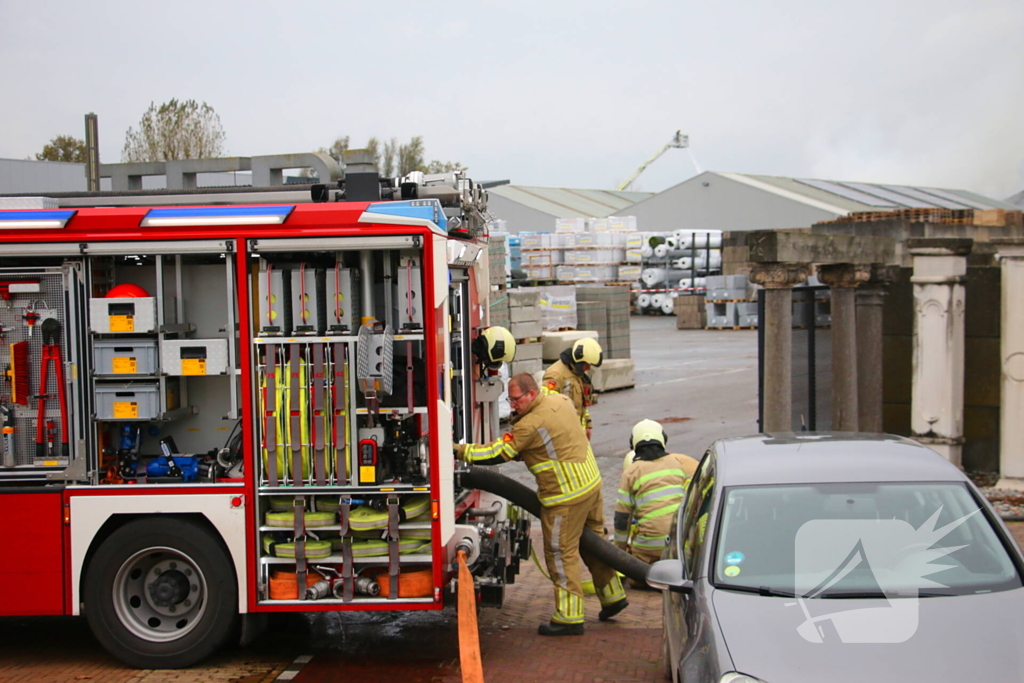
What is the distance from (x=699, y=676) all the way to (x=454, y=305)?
3.44 m

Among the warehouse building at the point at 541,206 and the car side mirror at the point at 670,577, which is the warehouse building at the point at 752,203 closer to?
the warehouse building at the point at 541,206

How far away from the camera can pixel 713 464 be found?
572cm

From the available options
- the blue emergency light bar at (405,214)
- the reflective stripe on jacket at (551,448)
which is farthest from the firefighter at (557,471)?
the blue emergency light bar at (405,214)

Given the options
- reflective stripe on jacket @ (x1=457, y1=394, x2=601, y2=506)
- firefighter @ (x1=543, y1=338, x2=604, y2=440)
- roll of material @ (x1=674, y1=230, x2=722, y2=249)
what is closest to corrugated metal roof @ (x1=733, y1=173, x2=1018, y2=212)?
roll of material @ (x1=674, y1=230, x2=722, y2=249)

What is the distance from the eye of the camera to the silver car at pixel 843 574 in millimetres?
4098

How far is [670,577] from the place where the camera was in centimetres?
491

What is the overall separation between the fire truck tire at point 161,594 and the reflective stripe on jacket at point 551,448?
5.79ft

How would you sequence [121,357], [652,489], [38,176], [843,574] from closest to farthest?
[843,574] < [121,357] < [652,489] < [38,176]

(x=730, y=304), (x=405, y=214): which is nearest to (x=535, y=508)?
(x=405, y=214)

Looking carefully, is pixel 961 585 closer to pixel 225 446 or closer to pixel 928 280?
pixel 225 446

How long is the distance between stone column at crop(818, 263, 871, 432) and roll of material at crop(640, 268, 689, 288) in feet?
94.8

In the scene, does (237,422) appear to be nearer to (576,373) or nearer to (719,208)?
(576,373)

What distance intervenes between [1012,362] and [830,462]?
690 cm

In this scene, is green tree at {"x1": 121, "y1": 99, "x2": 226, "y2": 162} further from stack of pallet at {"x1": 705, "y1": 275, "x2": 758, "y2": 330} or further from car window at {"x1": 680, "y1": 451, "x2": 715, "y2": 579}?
car window at {"x1": 680, "y1": 451, "x2": 715, "y2": 579}
